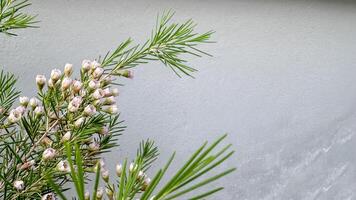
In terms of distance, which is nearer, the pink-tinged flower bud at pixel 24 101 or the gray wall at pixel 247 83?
the pink-tinged flower bud at pixel 24 101

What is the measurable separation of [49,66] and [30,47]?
6 centimetres

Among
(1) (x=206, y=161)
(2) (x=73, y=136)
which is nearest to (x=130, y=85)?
(2) (x=73, y=136)

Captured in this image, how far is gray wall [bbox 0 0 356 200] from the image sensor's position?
0.98 m

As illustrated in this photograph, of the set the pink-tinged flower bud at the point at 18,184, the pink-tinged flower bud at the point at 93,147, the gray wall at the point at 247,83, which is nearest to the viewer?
the pink-tinged flower bud at the point at 18,184

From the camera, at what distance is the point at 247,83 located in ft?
3.97

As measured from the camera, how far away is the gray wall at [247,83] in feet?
3.20

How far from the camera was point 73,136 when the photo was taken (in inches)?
21.6

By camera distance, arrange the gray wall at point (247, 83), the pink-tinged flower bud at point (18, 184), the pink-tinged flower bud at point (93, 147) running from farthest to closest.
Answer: the gray wall at point (247, 83) < the pink-tinged flower bud at point (93, 147) < the pink-tinged flower bud at point (18, 184)

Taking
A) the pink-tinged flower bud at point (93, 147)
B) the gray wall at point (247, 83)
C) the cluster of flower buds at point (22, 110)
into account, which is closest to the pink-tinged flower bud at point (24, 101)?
the cluster of flower buds at point (22, 110)

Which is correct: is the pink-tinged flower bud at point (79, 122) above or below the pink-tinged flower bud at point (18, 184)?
above

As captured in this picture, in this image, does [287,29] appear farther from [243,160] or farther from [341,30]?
[243,160]

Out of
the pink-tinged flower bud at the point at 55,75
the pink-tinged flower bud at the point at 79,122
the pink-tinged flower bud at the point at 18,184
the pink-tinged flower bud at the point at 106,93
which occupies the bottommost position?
the pink-tinged flower bud at the point at 18,184

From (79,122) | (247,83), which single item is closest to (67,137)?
(79,122)

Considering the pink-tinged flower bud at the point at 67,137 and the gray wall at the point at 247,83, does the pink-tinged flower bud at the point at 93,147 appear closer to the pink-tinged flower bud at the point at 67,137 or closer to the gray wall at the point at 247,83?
the pink-tinged flower bud at the point at 67,137
